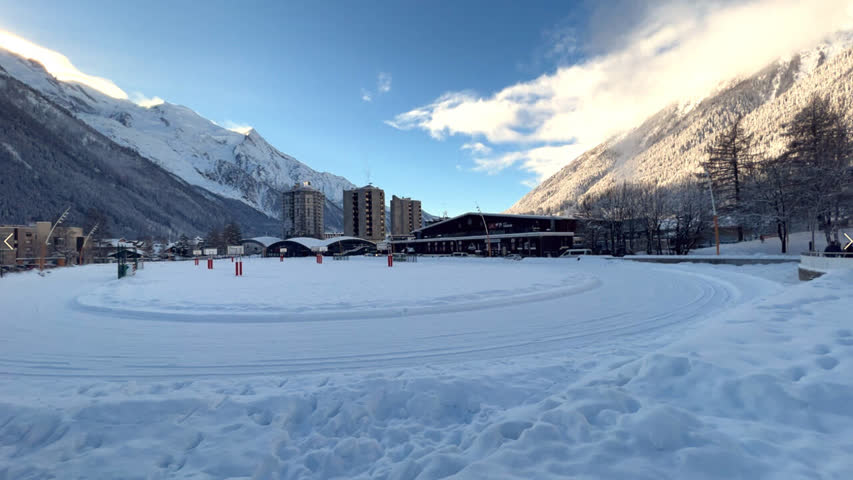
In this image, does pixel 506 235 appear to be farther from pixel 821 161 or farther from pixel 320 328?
pixel 320 328

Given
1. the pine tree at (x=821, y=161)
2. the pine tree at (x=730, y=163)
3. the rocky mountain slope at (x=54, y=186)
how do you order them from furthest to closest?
the rocky mountain slope at (x=54, y=186) < the pine tree at (x=730, y=163) < the pine tree at (x=821, y=161)

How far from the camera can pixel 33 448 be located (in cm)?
355

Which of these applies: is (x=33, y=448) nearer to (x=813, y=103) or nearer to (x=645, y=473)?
(x=645, y=473)

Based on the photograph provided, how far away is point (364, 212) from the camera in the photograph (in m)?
150

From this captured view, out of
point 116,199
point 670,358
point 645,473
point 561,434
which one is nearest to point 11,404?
point 561,434

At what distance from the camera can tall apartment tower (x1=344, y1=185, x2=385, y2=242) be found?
489ft

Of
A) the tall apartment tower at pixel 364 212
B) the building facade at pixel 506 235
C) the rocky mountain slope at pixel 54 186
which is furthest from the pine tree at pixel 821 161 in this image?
the rocky mountain slope at pixel 54 186

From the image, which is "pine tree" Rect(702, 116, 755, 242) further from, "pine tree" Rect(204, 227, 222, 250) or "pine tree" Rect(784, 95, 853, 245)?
"pine tree" Rect(204, 227, 222, 250)

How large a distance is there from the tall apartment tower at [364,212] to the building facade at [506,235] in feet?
284

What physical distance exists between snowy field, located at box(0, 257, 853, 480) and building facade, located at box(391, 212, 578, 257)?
4709cm

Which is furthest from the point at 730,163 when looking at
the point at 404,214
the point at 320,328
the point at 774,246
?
the point at 404,214

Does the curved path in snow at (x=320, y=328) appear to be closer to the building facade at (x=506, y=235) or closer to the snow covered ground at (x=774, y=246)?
the snow covered ground at (x=774, y=246)

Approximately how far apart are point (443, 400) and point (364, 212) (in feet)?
487

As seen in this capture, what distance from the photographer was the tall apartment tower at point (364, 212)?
149000 millimetres
